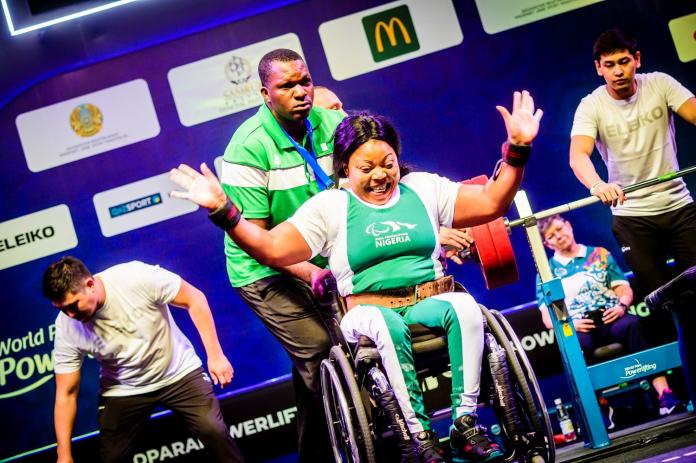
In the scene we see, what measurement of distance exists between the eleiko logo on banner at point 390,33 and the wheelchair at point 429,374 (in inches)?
104

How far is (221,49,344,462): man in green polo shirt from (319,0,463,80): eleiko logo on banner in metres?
1.69

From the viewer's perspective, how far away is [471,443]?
2391 millimetres

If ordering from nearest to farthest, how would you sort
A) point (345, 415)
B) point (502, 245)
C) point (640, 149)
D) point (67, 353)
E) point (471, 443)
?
point (471, 443) → point (345, 415) → point (502, 245) → point (67, 353) → point (640, 149)

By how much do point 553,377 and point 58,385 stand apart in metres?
2.88

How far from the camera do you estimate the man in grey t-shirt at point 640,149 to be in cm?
416

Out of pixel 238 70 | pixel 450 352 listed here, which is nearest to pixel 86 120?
pixel 238 70

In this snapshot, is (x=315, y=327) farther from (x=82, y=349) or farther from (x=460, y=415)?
(x=82, y=349)

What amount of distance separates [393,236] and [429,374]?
49cm

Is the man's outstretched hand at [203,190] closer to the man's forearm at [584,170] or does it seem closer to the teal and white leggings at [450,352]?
the teal and white leggings at [450,352]

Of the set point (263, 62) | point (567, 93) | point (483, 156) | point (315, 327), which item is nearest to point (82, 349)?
point (315, 327)

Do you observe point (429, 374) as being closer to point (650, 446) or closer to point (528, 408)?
point (528, 408)

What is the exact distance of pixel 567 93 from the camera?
5047mm

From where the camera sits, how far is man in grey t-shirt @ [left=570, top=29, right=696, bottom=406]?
4164mm

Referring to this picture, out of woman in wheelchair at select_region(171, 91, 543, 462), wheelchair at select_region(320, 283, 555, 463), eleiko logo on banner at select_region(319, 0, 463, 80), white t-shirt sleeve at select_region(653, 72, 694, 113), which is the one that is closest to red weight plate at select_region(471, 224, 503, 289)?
woman in wheelchair at select_region(171, 91, 543, 462)
